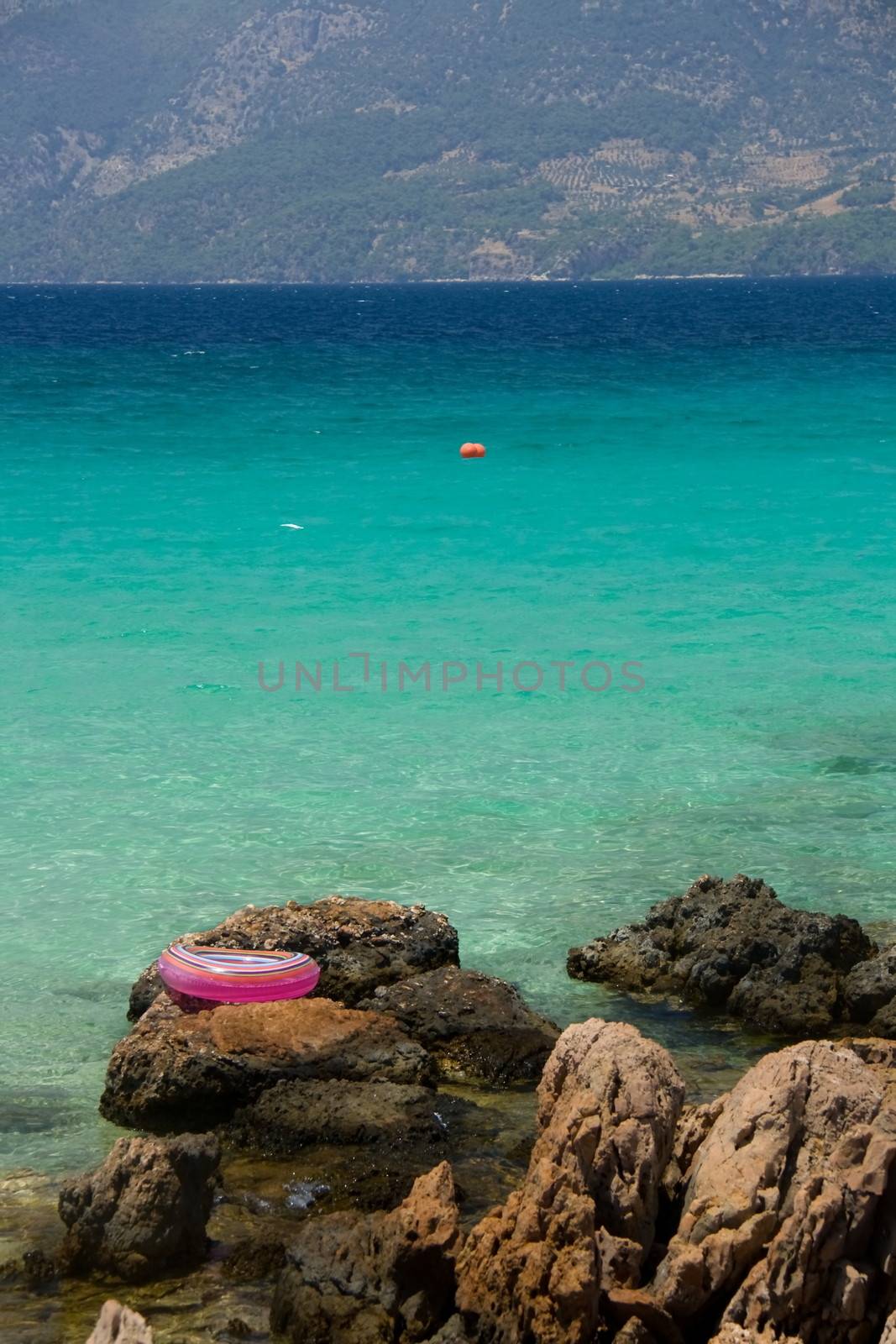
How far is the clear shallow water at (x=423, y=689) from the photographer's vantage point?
388 inches

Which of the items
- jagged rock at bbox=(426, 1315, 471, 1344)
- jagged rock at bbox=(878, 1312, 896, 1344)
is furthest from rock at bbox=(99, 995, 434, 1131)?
jagged rock at bbox=(878, 1312, 896, 1344)

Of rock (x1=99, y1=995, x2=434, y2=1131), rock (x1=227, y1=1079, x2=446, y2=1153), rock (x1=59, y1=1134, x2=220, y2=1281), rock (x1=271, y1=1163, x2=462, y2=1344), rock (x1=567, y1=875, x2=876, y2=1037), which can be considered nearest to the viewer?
rock (x1=271, y1=1163, x2=462, y2=1344)

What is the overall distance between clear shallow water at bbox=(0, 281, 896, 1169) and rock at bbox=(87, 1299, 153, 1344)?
217 cm

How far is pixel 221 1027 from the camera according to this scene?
729cm

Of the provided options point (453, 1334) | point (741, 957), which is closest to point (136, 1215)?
point (453, 1334)

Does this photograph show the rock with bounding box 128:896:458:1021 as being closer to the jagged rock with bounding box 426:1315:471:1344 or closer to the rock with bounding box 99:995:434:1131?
the rock with bounding box 99:995:434:1131

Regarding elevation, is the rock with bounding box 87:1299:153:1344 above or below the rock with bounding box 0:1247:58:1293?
above

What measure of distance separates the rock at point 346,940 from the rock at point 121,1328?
3.34 meters

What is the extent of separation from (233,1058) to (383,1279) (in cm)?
190

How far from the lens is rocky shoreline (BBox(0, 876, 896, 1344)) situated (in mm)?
5094

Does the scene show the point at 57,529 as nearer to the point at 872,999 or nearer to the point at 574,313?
the point at 872,999

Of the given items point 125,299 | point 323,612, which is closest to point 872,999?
point 323,612

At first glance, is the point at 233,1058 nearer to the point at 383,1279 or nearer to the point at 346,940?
the point at 346,940

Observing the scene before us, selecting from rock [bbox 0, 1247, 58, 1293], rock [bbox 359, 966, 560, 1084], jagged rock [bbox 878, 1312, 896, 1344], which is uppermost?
rock [bbox 359, 966, 560, 1084]
